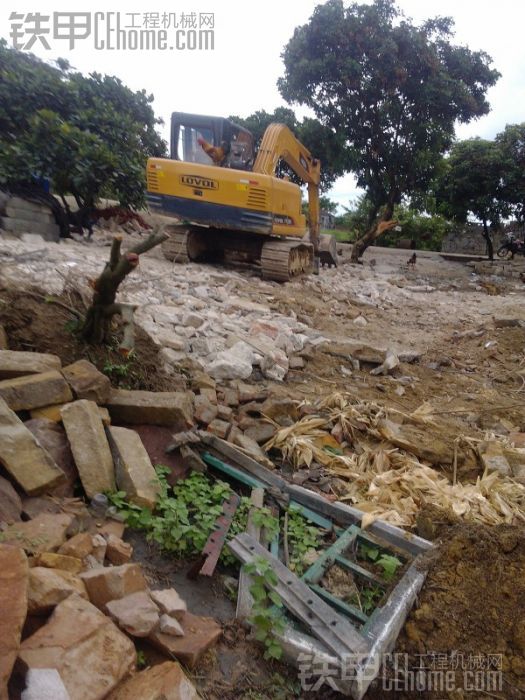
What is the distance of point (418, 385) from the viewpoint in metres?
5.42

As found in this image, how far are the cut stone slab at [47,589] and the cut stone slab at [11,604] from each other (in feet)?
0.29

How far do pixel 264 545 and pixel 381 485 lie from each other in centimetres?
103

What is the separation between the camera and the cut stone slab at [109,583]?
1933mm

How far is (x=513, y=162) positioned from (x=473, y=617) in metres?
18.5

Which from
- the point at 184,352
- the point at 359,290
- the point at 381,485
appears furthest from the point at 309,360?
the point at 359,290

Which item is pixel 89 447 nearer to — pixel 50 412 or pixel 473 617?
pixel 50 412

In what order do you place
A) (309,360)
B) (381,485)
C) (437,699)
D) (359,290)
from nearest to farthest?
(437,699) → (381,485) → (309,360) → (359,290)

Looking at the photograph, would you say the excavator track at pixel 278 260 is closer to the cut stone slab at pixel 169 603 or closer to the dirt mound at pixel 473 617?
the dirt mound at pixel 473 617

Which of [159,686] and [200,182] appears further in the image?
[200,182]

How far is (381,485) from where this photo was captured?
3.40 metres

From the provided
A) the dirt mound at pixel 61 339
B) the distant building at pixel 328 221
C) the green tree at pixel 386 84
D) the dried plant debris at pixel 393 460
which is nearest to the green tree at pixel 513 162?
the green tree at pixel 386 84

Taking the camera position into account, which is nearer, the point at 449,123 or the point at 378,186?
the point at 449,123

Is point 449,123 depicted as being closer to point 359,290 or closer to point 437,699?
point 359,290

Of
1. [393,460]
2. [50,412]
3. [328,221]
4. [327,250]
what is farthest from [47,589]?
[328,221]
